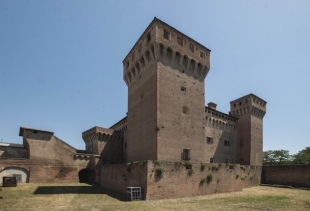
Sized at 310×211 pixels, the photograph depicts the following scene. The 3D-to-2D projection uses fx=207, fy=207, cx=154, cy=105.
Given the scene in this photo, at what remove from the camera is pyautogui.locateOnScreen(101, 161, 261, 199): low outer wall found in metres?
17.0

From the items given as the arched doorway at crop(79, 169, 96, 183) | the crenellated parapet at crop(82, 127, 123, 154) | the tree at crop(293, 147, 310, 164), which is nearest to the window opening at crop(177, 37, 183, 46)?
the crenellated parapet at crop(82, 127, 123, 154)

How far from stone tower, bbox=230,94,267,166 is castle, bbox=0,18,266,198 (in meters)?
5.18

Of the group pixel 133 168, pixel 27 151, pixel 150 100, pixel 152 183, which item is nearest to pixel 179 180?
pixel 152 183

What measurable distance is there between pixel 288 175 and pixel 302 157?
24051 mm

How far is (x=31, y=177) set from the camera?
27297mm

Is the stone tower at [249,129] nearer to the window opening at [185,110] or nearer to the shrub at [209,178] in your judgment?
the shrub at [209,178]

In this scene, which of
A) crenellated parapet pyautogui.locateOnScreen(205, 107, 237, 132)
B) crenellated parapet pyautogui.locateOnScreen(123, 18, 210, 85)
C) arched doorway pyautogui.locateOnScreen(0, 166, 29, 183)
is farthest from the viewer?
crenellated parapet pyautogui.locateOnScreen(205, 107, 237, 132)

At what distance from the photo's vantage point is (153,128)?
20.8 m

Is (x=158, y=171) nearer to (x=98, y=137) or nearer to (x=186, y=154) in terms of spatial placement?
(x=186, y=154)

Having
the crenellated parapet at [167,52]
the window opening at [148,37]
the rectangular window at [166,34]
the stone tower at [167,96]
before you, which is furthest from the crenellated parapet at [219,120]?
the window opening at [148,37]

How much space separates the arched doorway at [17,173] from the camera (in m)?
25.9

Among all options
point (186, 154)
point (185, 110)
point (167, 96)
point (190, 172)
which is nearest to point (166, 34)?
point (167, 96)

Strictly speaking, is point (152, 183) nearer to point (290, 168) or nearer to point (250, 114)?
point (290, 168)

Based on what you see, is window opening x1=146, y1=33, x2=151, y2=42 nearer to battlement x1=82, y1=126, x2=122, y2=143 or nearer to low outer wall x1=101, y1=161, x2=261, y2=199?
low outer wall x1=101, y1=161, x2=261, y2=199
